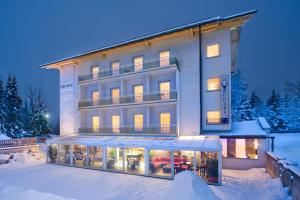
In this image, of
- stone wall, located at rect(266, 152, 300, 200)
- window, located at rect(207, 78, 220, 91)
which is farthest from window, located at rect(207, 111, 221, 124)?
stone wall, located at rect(266, 152, 300, 200)

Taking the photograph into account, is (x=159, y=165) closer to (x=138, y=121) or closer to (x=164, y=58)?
(x=138, y=121)

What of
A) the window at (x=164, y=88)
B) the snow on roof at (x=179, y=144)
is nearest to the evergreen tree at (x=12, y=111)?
the snow on roof at (x=179, y=144)

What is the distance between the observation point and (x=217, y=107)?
650 inches

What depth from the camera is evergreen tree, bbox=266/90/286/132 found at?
39.8 metres

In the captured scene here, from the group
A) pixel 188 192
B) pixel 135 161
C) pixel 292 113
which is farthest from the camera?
pixel 292 113

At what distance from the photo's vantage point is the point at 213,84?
55.3 feet

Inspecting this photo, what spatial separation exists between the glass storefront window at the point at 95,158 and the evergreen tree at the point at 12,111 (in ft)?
74.3

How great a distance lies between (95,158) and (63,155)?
3853mm

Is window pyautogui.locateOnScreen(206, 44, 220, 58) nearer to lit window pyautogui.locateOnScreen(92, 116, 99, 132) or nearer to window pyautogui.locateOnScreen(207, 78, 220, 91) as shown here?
window pyautogui.locateOnScreen(207, 78, 220, 91)

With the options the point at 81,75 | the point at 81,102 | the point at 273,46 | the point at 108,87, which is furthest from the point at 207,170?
the point at 273,46

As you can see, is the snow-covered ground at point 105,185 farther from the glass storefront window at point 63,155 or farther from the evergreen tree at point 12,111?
the evergreen tree at point 12,111

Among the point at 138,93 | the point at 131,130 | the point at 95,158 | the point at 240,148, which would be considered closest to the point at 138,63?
the point at 138,93

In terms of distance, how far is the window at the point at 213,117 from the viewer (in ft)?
54.0

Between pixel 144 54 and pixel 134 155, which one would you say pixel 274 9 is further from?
pixel 134 155
